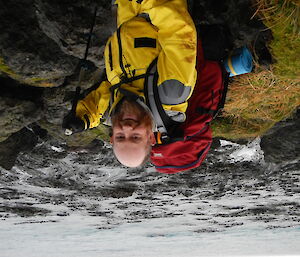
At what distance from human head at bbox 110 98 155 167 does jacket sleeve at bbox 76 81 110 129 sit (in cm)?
71

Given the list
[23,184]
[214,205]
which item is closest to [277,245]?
[214,205]

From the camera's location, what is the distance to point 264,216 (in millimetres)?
10453

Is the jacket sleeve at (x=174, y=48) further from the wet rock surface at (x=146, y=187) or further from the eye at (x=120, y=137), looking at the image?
the wet rock surface at (x=146, y=187)

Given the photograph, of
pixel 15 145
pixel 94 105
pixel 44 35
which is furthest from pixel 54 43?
pixel 15 145

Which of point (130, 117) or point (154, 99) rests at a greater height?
point (154, 99)

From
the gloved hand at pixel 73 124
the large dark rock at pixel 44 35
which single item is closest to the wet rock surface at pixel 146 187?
the large dark rock at pixel 44 35

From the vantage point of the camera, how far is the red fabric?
10.5 feet

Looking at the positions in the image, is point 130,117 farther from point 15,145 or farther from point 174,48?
point 15,145

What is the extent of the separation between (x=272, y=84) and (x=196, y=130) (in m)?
1.62

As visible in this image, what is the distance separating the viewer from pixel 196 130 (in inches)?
126

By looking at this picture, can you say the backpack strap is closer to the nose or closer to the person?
the person

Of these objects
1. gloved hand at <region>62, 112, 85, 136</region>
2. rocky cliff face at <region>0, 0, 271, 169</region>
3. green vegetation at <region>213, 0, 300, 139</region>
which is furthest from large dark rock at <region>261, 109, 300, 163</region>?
gloved hand at <region>62, 112, 85, 136</region>

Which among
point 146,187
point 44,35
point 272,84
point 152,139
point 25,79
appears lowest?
point 146,187

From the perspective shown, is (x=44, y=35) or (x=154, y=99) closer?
(x=154, y=99)
